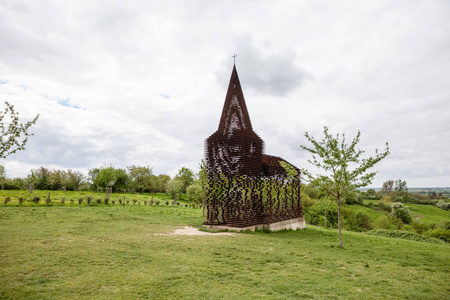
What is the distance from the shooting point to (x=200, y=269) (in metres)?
7.10

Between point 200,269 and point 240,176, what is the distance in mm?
8872

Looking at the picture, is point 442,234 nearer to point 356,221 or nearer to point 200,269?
point 356,221

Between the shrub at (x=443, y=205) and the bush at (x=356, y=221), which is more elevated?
the shrub at (x=443, y=205)

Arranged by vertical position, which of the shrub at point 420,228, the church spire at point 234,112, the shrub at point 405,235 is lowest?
the shrub at point 420,228

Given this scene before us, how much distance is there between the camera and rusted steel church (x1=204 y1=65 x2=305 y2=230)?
51.0 ft

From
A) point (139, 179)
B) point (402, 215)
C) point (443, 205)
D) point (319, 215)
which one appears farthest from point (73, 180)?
point (443, 205)

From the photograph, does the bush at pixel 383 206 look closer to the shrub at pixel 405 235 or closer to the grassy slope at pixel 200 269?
the shrub at pixel 405 235

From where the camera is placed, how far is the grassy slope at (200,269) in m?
5.58

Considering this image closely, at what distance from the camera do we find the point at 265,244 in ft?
37.3

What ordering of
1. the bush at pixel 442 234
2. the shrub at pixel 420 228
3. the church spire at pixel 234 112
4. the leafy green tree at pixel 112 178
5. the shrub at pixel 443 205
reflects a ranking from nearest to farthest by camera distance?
the church spire at pixel 234 112, the bush at pixel 442 234, the shrub at pixel 420 228, the shrub at pixel 443 205, the leafy green tree at pixel 112 178

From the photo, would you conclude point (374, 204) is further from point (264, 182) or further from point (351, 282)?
point (351, 282)

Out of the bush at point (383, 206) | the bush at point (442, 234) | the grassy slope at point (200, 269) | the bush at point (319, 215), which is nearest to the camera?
the grassy slope at point (200, 269)

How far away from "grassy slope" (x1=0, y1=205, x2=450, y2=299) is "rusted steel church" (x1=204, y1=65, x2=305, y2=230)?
164 inches

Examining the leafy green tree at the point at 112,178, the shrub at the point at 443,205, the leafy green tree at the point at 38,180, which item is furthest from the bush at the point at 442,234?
the leafy green tree at the point at 38,180
